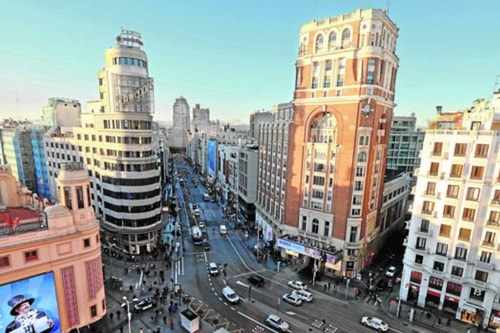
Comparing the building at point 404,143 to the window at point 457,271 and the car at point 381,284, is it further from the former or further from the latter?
the window at point 457,271

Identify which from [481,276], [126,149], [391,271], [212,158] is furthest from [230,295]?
[212,158]

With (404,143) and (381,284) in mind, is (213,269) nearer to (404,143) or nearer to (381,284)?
(381,284)

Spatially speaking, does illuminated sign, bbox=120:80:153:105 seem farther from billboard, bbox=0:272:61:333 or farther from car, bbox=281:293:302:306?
car, bbox=281:293:302:306

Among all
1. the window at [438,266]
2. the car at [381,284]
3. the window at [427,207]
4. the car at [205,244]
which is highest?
the window at [427,207]

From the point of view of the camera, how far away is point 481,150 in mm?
39469

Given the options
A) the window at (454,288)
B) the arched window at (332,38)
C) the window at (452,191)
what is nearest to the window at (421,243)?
the window at (454,288)

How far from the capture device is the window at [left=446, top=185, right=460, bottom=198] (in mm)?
41562

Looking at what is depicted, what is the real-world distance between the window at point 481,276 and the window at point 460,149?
702 inches

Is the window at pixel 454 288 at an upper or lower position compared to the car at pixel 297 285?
upper

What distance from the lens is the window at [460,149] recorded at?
4072 centimetres

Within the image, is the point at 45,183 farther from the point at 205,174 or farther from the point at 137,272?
the point at 205,174

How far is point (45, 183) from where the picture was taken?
88.8 meters

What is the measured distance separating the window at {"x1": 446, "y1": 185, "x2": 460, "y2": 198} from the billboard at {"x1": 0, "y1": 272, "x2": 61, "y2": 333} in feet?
180

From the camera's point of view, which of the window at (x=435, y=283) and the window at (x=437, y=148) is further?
the window at (x=435, y=283)
